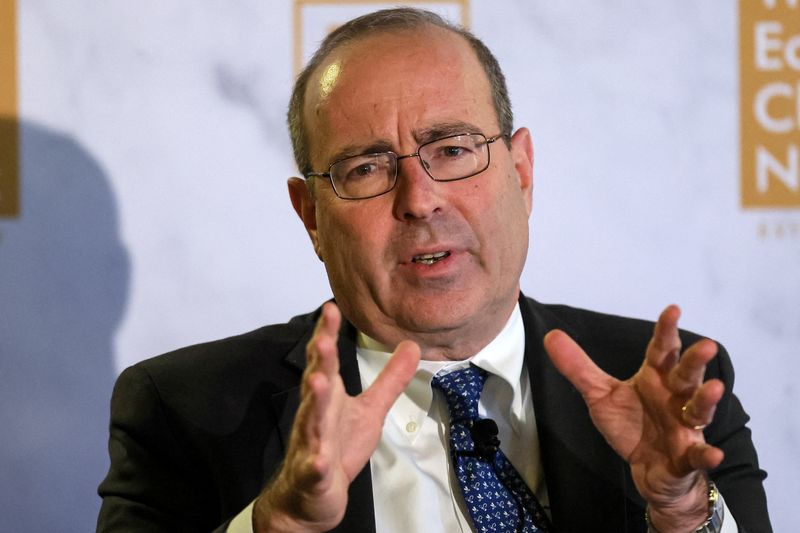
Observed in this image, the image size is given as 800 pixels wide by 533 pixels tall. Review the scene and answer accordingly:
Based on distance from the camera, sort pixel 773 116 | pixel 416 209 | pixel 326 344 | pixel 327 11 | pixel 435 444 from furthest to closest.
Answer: pixel 327 11 → pixel 773 116 → pixel 435 444 → pixel 416 209 → pixel 326 344

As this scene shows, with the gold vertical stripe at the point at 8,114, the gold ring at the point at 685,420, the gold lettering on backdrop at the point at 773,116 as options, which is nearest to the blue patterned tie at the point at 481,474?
the gold ring at the point at 685,420

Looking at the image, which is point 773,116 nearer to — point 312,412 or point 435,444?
point 435,444

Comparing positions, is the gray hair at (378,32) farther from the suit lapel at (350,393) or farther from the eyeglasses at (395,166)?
the suit lapel at (350,393)

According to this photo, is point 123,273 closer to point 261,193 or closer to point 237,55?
point 261,193

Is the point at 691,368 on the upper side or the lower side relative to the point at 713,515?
upper

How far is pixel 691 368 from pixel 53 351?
5.77ft

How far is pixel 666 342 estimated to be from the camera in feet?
4.99

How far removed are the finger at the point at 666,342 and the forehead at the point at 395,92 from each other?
25.9 inches

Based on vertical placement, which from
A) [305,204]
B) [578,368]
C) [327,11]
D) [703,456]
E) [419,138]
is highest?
[327,11]

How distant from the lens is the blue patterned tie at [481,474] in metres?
1.88

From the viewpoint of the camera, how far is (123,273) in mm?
2629

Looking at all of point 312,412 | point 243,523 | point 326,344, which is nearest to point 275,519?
point 243,523

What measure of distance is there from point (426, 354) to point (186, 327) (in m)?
0.85

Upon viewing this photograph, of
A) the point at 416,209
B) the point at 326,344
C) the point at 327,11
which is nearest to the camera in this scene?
the point at 326,344
